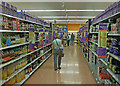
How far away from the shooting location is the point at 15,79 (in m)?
3.42

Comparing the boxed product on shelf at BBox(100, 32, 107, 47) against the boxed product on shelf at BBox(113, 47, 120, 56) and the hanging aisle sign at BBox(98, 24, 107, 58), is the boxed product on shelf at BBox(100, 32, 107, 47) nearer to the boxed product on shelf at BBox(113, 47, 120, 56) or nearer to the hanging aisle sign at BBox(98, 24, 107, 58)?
the hanging aisle sign at BBox(98, 24, 107, 58)

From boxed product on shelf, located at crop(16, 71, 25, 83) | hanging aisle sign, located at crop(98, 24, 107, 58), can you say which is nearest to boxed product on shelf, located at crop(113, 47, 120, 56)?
hanging aisle sign, located at crop(98, 24, 107, 58)

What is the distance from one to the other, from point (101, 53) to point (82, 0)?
18.9 feet

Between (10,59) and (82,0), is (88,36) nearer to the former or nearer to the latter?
(82,0)

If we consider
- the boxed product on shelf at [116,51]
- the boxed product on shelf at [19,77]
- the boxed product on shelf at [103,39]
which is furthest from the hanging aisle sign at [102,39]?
the boxed product on shelf at [19,77]

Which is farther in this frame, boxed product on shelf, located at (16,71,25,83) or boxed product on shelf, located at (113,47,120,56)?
boxed product on shelf, located at (16,71,25,83)

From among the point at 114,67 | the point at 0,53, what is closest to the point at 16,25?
the point at 0,53

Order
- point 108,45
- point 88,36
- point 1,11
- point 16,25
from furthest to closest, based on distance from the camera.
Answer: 1. point 88,36
2. point 16,25
3. point 108,45
4. point 1,11

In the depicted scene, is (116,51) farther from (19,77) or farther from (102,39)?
(19,77)

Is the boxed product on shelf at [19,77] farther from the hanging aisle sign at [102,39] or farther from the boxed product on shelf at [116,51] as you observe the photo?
the boxed product on shelf at [116,51]

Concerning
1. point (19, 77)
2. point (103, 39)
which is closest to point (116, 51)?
point (103, 39)

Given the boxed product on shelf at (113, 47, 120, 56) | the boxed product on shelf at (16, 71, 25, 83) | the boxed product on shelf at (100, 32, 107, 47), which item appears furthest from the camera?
the boxed product on shelf at (16, 71, 25, 83)

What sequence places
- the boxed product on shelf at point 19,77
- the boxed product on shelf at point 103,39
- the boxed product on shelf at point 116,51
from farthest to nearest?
the boxed product on shelf at point 19,77, the boxed product on shelf at point 103,39, the boxed product on shelf at point 116,51

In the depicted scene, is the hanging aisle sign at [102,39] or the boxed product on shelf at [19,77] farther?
the boxed product on shelf at [19,77]
